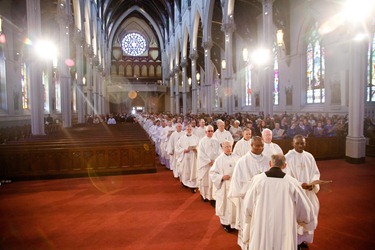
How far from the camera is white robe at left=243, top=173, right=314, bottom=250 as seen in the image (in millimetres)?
3123

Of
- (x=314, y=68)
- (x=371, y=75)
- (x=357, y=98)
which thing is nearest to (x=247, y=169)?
(x=357, y=98)

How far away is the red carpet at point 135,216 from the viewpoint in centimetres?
452

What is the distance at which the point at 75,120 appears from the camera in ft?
91.4

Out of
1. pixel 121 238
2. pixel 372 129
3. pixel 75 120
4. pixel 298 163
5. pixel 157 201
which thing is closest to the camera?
pixel 298 163

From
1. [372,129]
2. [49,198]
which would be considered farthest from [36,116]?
[372,129]

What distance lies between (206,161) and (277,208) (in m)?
3.28

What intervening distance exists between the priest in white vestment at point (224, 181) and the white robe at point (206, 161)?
1262mm

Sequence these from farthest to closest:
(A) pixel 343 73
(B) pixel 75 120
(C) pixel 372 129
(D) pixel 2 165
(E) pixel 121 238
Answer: (B) pixel 75 120
(A) pixel 343 73
(C) pixel 372 129
(D) pixel 2 165
(E) pixel 121 238

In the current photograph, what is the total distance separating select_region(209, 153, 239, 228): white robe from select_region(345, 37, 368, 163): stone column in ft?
23.0

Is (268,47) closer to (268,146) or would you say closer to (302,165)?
(268,146)

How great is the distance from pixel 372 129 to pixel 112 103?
4139 cm

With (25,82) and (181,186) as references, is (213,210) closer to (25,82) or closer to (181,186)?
(181,186)

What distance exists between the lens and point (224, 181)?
514 centimetres

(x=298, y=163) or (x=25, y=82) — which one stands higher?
(x=25, y=82)
